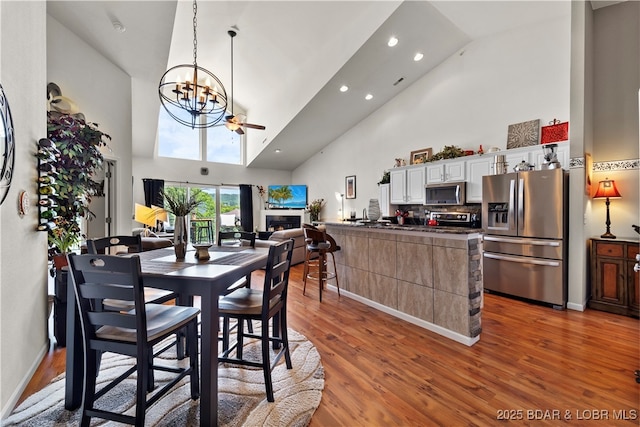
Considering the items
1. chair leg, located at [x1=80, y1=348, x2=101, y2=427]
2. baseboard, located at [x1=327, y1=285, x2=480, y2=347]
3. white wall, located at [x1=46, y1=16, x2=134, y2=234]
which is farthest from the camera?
white wall, located at [x1=46, y1=16, x2=134, y2=234]

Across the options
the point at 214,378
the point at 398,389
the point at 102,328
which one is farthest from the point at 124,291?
the point at 398,389

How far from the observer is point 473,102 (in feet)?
16.7

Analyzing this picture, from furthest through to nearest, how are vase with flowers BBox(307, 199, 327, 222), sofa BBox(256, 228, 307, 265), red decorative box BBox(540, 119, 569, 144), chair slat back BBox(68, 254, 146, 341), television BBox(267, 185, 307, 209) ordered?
1. television BBox(267, 185, 307, 209)
2. vase with flowers BBox(307, 199, 327, 222)
3. sofa BBox(256, 228, 307, 265)
4. red decorative box BBox(540, 119, 569, 144)
5. chair slat back BBox(68, 254, 146, 341)

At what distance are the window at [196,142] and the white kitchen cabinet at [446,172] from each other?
5.56 metres

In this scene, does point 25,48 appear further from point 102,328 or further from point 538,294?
point 538,294

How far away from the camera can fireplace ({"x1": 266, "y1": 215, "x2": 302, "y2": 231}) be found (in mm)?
9055

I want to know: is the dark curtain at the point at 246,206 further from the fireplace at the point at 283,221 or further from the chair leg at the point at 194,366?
the chair leg at the point at 194,366

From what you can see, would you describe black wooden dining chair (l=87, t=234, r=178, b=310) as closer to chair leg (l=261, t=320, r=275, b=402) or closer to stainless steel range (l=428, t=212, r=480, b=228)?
chair leg (l=261, t=320, r=275, b=402)

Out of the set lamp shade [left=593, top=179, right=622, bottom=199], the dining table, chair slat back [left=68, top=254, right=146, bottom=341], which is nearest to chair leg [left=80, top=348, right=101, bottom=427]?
chair slat back [left=68, top=254, right=146, bottom=341]

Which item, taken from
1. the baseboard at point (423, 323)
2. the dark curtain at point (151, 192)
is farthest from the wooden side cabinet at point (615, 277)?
the dark curtain at point (151, 192)

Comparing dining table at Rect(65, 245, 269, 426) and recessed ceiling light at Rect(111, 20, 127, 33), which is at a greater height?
recessed ceiling light at Rect(111, 20, 127, 33)

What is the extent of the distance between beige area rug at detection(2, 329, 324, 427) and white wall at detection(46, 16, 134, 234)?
3290 millimetres

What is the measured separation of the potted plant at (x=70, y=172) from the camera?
2.69 meters

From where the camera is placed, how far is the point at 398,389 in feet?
6.39
